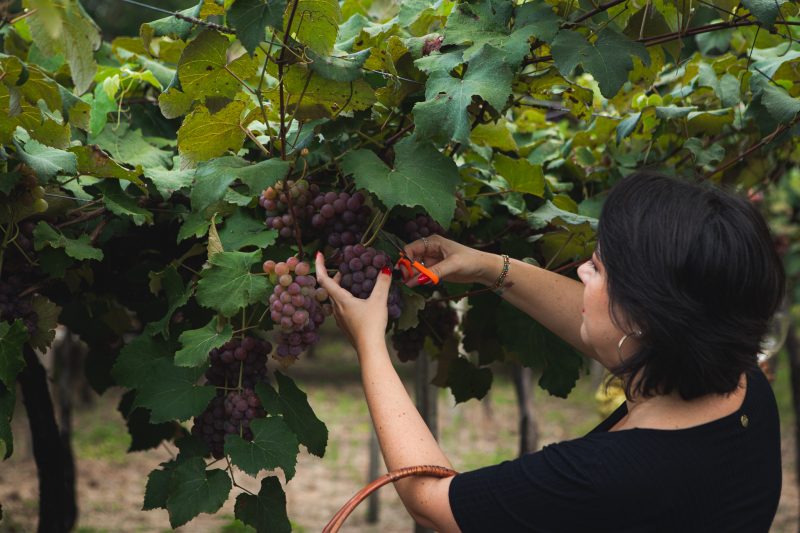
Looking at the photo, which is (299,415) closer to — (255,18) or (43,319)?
(43,319)

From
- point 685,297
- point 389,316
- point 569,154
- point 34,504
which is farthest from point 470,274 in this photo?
point 34,504

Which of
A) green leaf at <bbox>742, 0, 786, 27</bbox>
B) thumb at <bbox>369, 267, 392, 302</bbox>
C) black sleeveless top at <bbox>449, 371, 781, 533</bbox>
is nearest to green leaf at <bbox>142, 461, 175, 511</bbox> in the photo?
thumb at <bbox>369, 267, 392, 302</bbox>

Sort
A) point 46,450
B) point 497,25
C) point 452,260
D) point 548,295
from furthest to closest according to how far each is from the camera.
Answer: point 46,450 → point 548,295 → point 452,260 → point 497,25

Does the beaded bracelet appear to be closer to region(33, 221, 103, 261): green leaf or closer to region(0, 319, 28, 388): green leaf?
region(33, 221, 103, 261): green leaf

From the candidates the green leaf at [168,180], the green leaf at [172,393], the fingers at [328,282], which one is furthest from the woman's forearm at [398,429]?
the green leaf at [168,180]

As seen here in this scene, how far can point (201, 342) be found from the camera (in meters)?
1.42

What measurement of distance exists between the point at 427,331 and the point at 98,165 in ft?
2.99

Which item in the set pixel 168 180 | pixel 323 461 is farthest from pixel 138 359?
pixel 323 461

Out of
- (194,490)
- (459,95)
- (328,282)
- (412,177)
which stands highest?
(459,95)

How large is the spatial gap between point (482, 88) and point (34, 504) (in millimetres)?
6155

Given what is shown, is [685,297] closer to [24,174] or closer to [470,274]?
[470,274]

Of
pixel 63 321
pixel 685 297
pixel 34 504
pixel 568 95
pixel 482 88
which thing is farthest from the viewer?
pixel 34 504

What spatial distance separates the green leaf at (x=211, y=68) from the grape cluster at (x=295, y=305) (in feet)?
1.13

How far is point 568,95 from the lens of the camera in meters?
1.87
